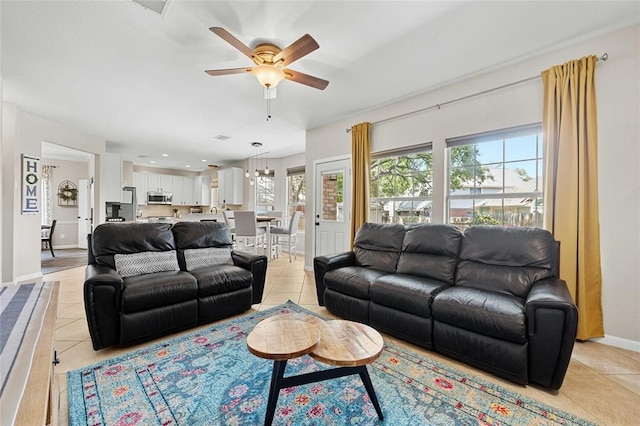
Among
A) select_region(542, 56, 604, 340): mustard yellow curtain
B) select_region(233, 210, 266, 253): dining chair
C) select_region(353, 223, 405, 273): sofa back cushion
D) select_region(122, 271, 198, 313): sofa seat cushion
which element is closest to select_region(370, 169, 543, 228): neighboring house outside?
select_region(542, 56, 604, 340): mustard yellow curtain

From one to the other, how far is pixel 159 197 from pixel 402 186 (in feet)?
26.2

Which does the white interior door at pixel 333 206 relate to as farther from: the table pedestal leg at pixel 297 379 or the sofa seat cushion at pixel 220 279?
the table pedestal leg at pixel 297 379

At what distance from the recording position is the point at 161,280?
2.44 metres

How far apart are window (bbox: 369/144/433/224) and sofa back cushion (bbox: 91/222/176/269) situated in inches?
111

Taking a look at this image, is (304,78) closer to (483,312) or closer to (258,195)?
(483,312)

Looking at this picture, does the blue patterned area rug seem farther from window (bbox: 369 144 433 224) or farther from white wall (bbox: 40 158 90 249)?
white wall (bbox: 40 158 90 249)

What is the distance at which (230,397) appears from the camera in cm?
167

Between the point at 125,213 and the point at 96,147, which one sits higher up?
the point at 96,147

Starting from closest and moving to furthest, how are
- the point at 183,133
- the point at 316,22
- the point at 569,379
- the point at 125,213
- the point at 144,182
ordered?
the point at 569,379
the point at 316,22
the point at 183,133
the point at 125,213
the point at 144,182

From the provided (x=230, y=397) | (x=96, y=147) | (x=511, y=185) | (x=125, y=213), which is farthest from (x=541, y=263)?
(x=125, y=213)

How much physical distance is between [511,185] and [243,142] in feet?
16.4

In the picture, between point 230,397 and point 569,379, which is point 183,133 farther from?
point 569,379

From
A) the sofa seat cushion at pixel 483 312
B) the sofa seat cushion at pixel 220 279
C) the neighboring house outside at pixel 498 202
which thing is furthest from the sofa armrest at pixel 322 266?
the neighboring house outside at pixel 498 202

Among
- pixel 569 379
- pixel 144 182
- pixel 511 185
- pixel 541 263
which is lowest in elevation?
pixel 569 379
